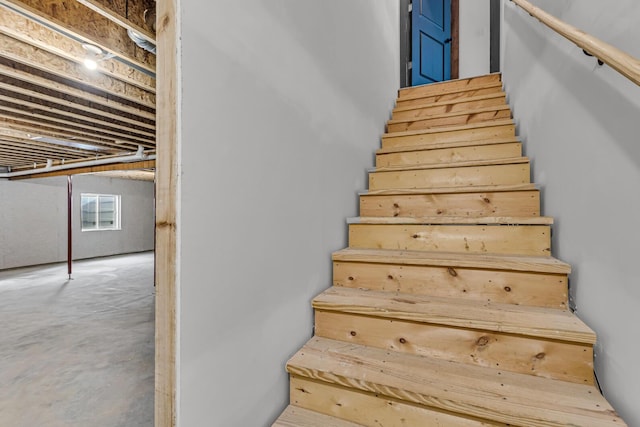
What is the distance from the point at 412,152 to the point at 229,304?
1.75 meters

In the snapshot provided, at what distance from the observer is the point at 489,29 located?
415 cm

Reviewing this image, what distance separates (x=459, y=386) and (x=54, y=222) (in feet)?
29.6

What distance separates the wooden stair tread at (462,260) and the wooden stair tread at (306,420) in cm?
64

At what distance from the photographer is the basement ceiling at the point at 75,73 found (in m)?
1.62

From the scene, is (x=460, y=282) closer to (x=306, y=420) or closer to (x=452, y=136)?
(x=306, y=420)

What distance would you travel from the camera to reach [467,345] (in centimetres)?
104

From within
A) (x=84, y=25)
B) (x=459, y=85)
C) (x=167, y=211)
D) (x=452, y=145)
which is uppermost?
(x=459, y=85)

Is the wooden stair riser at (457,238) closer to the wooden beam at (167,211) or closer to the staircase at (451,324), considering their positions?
the staircase at (451,324)

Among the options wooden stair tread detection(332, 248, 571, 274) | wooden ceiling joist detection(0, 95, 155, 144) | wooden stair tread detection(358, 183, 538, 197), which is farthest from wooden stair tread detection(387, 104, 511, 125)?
wooden ceiling joist detection(0, 95, 155, 144)

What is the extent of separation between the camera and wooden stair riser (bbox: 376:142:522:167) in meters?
1.91

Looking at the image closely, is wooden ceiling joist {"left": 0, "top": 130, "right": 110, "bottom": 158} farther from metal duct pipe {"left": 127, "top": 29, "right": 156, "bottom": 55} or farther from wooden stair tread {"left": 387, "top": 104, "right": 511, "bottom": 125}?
wooden stair tread {"left": 387, "top": 104, "right": 511, "bottom": 125}

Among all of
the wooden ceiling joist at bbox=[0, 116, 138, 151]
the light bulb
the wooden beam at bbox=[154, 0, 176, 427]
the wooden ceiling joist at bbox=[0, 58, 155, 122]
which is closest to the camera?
the wooden beam at bbox=[154, 0, 176, 427]

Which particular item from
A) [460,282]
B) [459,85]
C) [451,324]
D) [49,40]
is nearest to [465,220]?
[460,282]

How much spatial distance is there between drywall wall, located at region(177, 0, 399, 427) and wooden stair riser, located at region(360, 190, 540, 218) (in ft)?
1.22
